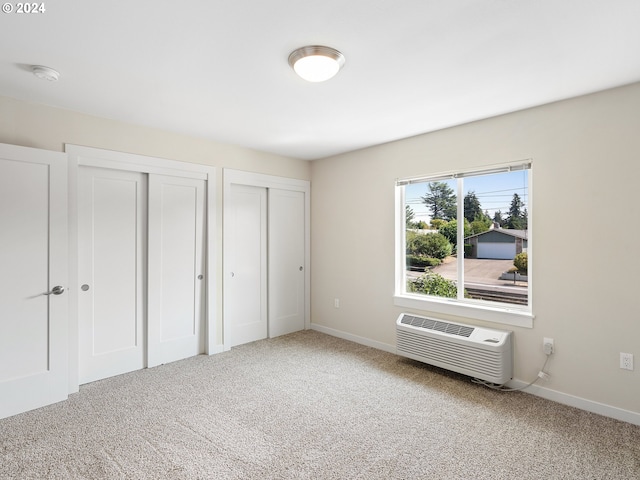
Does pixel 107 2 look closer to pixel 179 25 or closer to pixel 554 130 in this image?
pixel 179 25

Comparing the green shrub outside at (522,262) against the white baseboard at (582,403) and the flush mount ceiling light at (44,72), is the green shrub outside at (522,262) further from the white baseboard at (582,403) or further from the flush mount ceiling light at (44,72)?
the flush mount ceiling light at (44,72)

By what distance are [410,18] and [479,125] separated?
1830 mm

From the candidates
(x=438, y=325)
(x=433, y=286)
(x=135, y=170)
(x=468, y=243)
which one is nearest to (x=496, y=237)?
(x=468, y=243)

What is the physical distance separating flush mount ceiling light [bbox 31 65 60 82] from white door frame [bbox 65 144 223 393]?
2.60ft

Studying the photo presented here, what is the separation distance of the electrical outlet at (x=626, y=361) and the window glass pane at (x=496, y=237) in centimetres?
73

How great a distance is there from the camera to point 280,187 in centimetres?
455

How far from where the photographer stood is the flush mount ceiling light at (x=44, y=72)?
2.20 metres

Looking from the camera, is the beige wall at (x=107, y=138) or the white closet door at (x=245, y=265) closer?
the beige wall at (x=107, y=138)

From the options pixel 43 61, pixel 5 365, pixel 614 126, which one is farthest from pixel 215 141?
pixel 614 126

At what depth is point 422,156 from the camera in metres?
3.67

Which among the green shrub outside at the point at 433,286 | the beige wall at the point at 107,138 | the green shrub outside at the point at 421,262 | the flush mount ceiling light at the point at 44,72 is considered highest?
the flush mount ceiling light at the point at 44,72

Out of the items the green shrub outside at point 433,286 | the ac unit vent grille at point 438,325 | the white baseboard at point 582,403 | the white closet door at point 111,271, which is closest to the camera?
the white baseboard at point 582,403

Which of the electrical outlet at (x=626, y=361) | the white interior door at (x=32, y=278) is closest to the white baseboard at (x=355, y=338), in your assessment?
the electrical outlet at (x=626, y=361)

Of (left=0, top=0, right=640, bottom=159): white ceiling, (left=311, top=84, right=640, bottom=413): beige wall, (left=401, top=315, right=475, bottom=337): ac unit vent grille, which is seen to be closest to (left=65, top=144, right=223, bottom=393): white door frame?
(left=0, top=0, right=640, bottom=159): white ceiling
